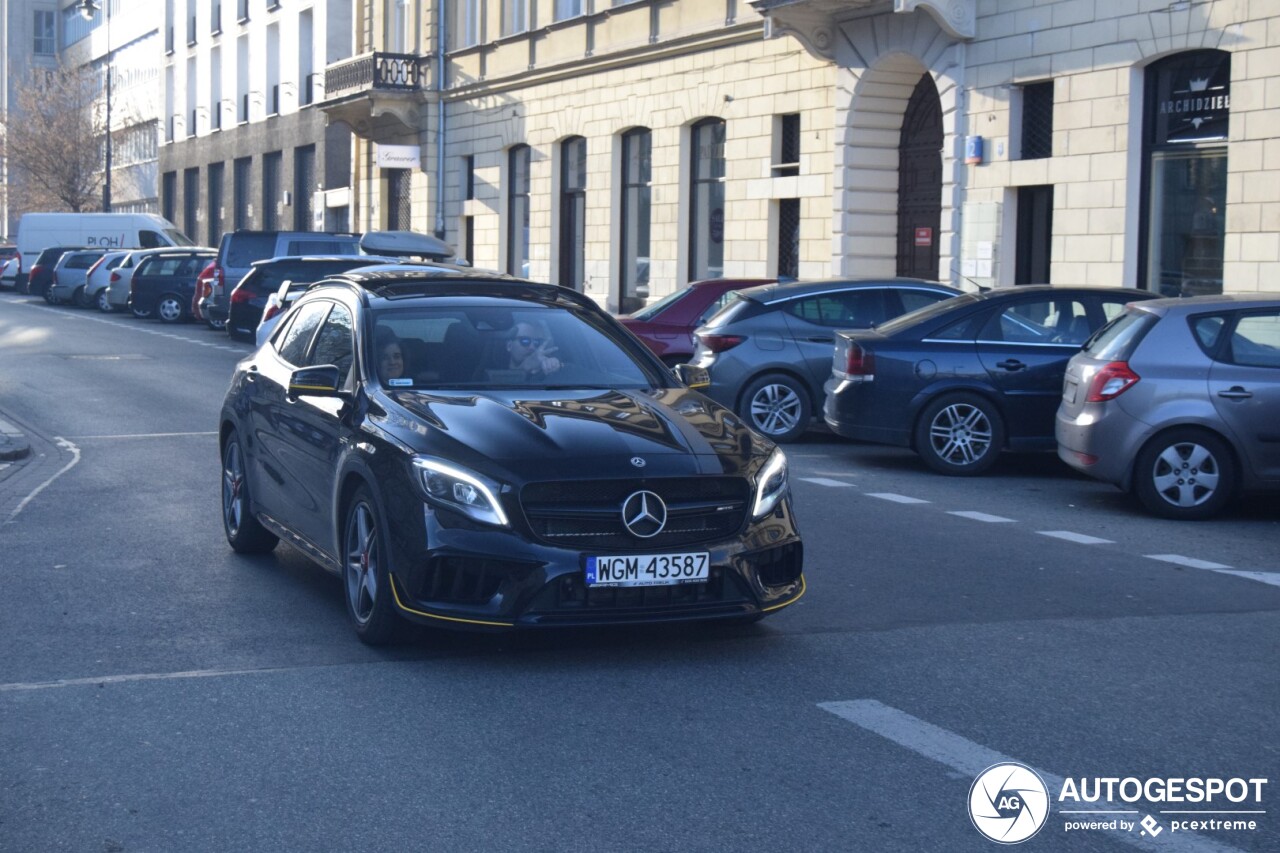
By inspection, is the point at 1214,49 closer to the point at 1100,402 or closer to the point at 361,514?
the point at 1100,402

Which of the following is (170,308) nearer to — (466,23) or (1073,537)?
(466,23)

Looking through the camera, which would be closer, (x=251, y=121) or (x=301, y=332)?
(x=301, y=332)

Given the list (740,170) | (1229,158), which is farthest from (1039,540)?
(740,170)

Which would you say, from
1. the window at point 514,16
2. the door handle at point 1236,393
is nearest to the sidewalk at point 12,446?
the door handle at point 1236,393

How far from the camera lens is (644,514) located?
22.3ft

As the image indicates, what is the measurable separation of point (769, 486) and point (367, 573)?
1.72m

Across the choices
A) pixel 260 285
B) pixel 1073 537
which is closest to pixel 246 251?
pixel 260 285

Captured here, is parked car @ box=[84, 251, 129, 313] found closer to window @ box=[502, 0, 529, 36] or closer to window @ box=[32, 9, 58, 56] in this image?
window @ box=[502, 0, 529, 36]

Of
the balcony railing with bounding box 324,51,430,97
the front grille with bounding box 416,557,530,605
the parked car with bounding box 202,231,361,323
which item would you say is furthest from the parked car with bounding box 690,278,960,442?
→ the balcony railing with bounding box 324,51,430,97

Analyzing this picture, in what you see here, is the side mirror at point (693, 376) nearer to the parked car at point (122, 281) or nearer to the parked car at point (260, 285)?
the parked car at point (260, 285)

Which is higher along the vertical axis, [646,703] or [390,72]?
[390,72]

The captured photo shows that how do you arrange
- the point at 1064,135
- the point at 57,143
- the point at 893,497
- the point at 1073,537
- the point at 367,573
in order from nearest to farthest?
the point at 367,573, the point at 1073,537, the point at 893,497, the point at 1064,135, the point at 57,143

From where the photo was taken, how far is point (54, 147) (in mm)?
74500

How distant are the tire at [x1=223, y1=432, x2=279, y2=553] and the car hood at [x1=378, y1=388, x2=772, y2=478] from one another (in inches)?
86.4
